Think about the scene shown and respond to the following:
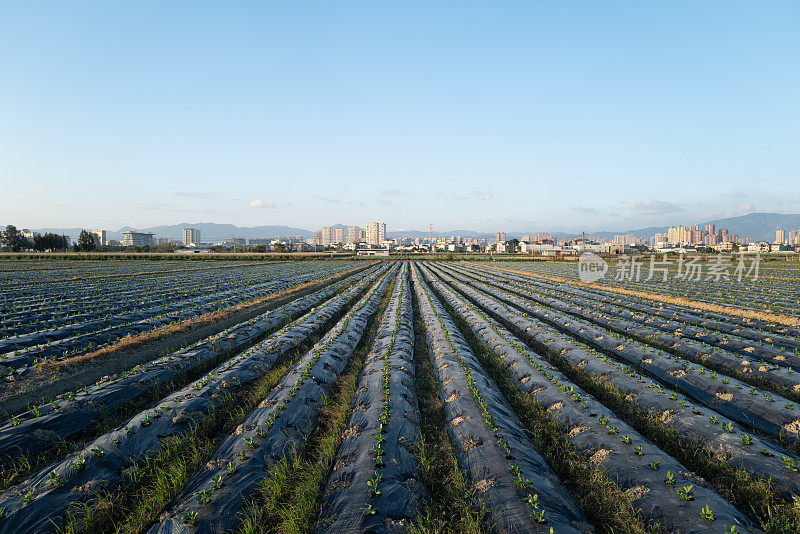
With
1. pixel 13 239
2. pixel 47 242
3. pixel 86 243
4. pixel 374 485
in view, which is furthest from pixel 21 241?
pixel 374 485

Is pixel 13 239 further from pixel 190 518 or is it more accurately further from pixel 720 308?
pixel 720 308

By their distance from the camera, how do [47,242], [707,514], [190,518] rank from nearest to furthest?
1. [707,514]
2. [190,518]
3. [47,242]

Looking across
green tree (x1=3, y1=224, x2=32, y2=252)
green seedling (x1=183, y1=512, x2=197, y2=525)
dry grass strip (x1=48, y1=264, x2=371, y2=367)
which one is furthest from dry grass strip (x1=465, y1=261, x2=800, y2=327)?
green tree (x1=3, y1=224, x2=32, y2=252)

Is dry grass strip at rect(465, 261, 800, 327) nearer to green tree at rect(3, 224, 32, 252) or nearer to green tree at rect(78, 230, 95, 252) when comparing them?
green tree at rect(78, 230, 95, 252)

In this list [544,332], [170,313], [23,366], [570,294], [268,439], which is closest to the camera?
[268,439]

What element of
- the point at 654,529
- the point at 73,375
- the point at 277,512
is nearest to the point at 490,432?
the point at 654,529

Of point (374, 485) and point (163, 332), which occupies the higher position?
point (374, 485)

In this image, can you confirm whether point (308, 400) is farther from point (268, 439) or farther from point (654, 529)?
point (654, 529)

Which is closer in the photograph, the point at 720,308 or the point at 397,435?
the point at 397,435
